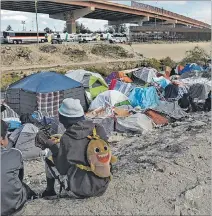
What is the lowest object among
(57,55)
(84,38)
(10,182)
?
(10,182)

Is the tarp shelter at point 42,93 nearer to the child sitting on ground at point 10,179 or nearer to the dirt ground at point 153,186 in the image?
the dirt ground at point 153,186

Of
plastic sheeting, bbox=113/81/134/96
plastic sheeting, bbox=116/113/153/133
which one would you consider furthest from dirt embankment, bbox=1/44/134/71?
plastic sheeting, bbox=116/113/153/133

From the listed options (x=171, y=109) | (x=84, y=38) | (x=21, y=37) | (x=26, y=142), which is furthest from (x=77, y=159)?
(x=84, y=38)

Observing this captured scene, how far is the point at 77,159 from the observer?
10.6ft

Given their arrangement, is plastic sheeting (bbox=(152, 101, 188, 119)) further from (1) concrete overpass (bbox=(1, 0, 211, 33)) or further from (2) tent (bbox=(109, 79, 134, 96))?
(1) concrete overpass (bbox=(1, 0, 211, 33))

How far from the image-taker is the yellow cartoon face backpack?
10.5 feet

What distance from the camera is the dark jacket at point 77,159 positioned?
10.6 ft

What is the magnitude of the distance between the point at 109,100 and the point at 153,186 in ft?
19.4

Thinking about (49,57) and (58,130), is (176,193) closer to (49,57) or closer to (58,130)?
(58,130)

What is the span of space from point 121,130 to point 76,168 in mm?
5217

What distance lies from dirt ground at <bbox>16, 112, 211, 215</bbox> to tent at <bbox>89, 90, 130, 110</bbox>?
3304 millimetres

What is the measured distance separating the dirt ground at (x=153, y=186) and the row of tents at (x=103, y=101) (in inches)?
84.3

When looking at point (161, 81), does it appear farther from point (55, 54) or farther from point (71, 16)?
point (71, 16)

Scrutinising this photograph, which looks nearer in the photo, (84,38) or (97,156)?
(97,156)
